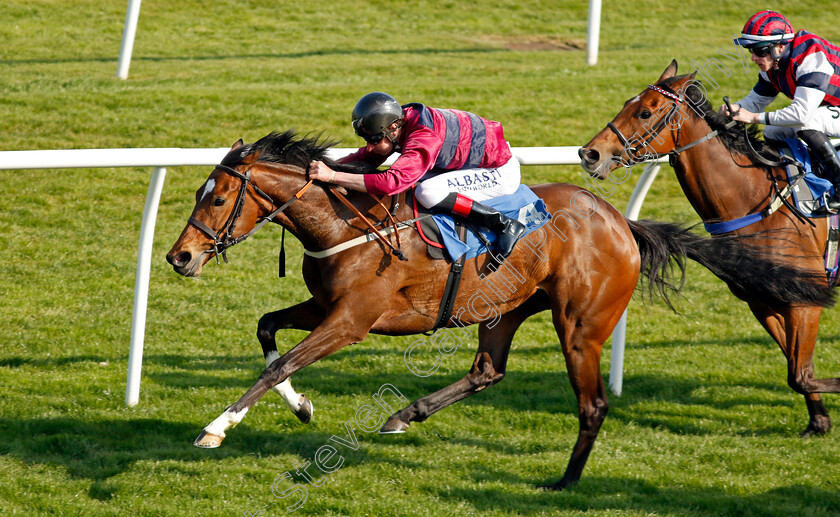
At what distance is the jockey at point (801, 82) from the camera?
197 inches

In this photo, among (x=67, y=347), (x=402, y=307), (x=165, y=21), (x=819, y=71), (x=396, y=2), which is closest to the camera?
(x=402, y=307)

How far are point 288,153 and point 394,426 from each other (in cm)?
161

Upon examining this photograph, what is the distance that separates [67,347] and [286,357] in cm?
290

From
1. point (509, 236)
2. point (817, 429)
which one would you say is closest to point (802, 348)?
point (817, 429)

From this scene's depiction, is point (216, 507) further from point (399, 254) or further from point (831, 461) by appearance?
point (831, 461)

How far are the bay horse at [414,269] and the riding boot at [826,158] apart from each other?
20.6 inches

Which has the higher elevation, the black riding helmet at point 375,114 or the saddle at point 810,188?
the black riding helmet at point 375,114

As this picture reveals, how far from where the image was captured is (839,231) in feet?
17.4

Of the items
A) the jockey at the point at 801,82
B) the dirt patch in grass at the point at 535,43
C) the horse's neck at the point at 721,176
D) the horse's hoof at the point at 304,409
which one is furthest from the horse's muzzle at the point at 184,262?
the dirt patch in grass at the point at 535,43

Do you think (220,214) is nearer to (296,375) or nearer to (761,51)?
(296,375)

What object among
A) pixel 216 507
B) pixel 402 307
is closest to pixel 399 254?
pixel 402 307

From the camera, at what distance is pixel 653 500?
4301 mm

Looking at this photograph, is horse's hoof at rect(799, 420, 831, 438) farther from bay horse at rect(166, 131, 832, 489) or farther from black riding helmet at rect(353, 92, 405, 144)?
black riding helmet at rect(353, 92, 405, 144)

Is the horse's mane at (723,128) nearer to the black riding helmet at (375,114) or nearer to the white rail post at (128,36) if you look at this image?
the black riding helmet at (375,114)
